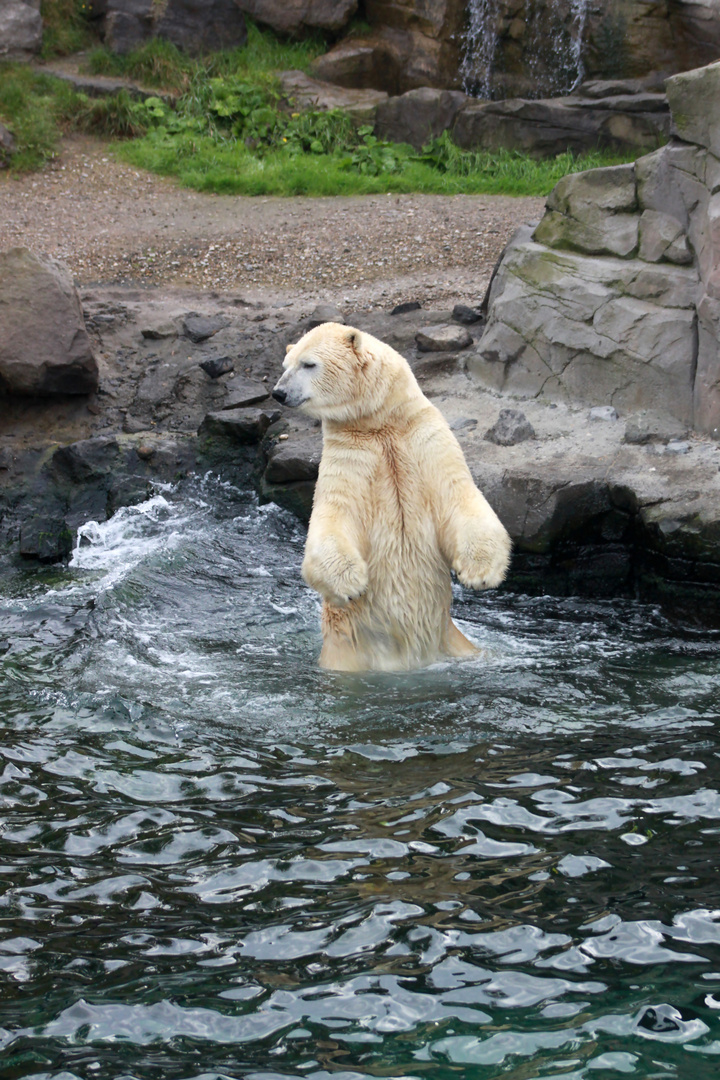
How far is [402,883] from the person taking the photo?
2783mm

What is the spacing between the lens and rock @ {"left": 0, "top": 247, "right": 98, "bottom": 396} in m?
7.47

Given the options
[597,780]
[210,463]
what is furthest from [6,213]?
[597,780]

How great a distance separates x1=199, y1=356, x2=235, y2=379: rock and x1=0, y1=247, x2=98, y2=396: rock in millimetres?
833

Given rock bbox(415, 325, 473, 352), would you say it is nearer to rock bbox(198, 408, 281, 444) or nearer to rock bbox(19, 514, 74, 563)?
rock bbox(198, 408, 281, 444)

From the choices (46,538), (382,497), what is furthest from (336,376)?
(46,538)

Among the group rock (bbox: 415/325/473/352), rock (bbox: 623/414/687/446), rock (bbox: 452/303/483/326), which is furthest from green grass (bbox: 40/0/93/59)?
rock (bbox: 623/414/687/446)

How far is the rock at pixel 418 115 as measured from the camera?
43.0 ft

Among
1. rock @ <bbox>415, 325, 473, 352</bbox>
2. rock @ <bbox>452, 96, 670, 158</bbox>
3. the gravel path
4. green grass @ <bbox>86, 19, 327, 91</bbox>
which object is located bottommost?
rock @ <bbox>415, 325, 473, 352</bbox>

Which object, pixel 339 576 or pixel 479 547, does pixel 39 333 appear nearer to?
pixel 339 576

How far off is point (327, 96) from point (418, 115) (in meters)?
1.33

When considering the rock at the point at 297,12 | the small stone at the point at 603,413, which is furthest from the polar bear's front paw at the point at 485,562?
the rock at the point at 297,12

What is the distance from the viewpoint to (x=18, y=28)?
45.8ft

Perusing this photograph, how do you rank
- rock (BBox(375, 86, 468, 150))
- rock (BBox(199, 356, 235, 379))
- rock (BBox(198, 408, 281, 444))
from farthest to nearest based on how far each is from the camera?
rock (BBox(375, 86, 468, 150))
rock (BBox(199, 356, 235, 379))
rock (BBox(198, 408, 281, 444))

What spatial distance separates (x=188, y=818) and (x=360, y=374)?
6.08ft
